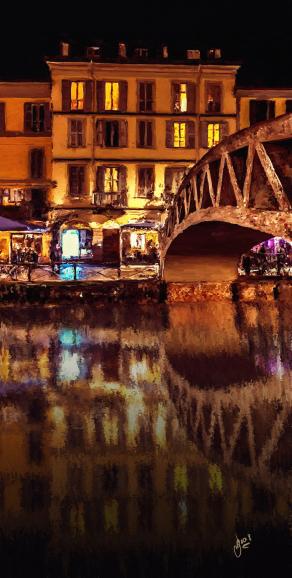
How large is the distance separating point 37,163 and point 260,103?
723 inches

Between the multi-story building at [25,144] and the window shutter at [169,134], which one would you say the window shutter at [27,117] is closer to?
the multi-story building at [25,144]

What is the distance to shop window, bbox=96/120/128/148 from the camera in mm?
57125

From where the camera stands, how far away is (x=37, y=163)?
58688 mm

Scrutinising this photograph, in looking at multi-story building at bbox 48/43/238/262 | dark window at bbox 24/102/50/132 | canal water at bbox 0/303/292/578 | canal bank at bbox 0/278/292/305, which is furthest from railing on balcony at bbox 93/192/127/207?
canal water at bbox 0/303/292/578

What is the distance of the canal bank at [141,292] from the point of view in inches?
1393

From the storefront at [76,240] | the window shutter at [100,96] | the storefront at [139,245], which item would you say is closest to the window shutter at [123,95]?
the window shutter at [100,96]

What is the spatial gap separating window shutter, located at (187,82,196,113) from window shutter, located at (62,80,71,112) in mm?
9183

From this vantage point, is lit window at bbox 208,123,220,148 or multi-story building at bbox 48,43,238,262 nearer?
multi-story building at bbox 48,43,238,262

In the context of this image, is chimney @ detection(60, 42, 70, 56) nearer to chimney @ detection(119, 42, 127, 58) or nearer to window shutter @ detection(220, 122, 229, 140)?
chimney @ detection(119, 42, 127, 58)

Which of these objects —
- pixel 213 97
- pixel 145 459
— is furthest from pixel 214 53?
pixel 145 459

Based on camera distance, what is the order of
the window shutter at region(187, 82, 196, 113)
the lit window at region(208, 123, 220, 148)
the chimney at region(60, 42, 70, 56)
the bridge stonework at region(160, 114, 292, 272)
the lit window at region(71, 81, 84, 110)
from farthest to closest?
the lit window at region(208, 123, 220, 148) → the chimney at region(60, 42, 70, 56) → the window shutter at region(187, 82, 196, 113) → the lit window at region(71, 81, 84, 110) → the bridge stonework at region(160, 114, 292, 272)

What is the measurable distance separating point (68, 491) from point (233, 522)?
8.17 feet

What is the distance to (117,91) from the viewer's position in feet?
188

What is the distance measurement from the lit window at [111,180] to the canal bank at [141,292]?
20.8 meters
